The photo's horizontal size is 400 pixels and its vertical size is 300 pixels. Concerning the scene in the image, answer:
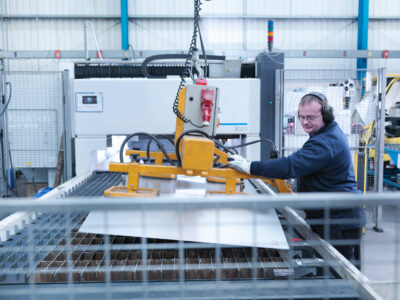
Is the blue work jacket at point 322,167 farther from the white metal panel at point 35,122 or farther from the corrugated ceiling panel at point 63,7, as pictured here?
the corrugated ceiling panel at point 63,7

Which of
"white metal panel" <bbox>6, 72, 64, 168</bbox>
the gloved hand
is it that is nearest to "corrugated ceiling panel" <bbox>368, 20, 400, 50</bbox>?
"white metal panel" <bbox>6, 72, 64, 168</bbox>

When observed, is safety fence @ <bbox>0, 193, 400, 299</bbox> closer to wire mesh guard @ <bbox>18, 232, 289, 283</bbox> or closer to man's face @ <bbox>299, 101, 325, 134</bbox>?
wire mesh guard @ <bbox>18, 232, 289, 283</bbox>

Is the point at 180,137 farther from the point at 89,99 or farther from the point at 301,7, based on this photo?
the point at 301,7

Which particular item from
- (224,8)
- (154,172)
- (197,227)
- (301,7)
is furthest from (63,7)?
(197,227)

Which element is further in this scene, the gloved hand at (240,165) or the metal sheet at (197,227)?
the gloved hand at (240,165)

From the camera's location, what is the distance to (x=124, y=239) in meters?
1.50

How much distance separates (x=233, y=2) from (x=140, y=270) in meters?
7.27

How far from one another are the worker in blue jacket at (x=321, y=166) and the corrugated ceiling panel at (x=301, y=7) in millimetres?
6258

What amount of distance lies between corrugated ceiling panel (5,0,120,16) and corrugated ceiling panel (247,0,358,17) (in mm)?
2982

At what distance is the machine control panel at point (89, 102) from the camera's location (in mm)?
2715

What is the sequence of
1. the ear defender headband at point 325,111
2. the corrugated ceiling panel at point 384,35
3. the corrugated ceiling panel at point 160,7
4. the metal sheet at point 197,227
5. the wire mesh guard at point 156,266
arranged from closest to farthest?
1. the wire mesh guard at point 156,266
2. the metal sheet at point 197,227
3. the ear defender headband at point 325,111
4. the corrugated ceiling panel at point 160,7
5. the corrugated ceiling panel at point 384,35

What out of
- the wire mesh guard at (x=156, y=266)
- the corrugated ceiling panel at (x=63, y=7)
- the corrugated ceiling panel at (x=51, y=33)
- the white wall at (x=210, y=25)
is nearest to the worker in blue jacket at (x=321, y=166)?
the wire mesh guard at (x=156, y=266)

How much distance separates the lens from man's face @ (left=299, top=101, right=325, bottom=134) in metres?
1.84

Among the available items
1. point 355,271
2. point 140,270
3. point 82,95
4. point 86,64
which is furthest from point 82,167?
point 355,271
